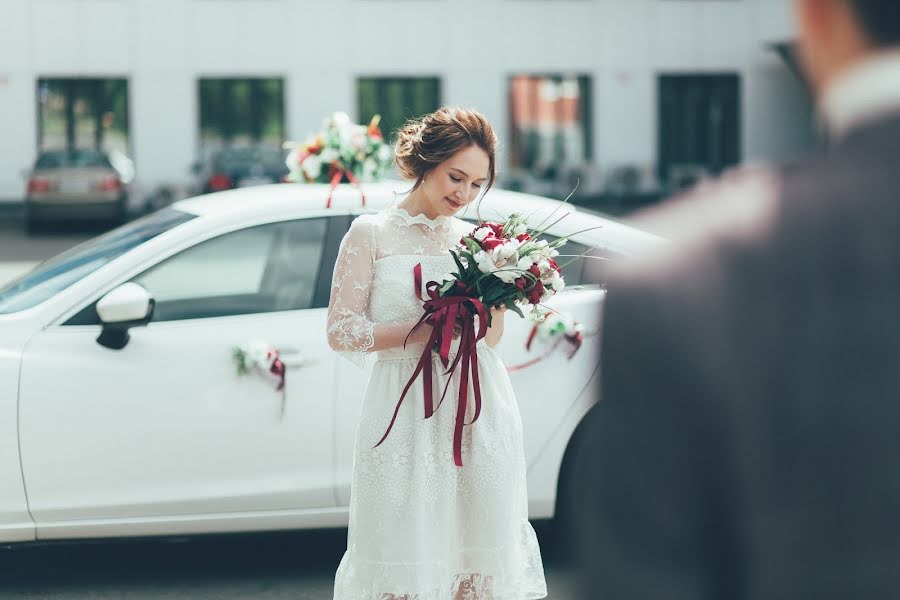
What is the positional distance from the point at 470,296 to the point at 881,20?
8.96 ft

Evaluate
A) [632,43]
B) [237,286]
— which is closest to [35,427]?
[237,286]

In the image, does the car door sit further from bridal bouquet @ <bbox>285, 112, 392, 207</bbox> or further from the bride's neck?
the bride's neck

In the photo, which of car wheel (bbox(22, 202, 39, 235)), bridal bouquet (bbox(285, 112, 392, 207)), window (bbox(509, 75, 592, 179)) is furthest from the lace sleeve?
window (bbox(509, 75, 592, 179))

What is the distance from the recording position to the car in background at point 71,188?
23.9 m

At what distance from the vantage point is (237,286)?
5.61 metres

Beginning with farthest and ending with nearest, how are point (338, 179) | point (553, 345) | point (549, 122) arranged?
point (549, 122) < point (338, 179) < point (553, 345)

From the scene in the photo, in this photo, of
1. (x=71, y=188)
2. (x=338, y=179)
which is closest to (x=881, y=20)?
(x=338, y=179)

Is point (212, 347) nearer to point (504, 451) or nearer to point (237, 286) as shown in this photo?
point (237, 286)

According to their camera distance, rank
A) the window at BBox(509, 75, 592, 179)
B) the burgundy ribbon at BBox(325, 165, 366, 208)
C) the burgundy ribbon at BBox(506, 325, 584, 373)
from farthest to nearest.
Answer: the window at BBox(509, 75, 592, 179)
the burgundy ribbon at BBox(325, 165, 366, 208)
the burgundy ribbon at BBox(506, 325, 584, 373)

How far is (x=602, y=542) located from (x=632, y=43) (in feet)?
101

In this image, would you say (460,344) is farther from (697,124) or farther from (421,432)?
(697,124)

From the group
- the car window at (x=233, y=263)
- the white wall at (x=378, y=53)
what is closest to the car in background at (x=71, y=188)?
Answer: the white wall at (x=378, y=53)

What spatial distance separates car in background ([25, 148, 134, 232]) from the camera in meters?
23.9

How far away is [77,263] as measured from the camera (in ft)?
17.5
